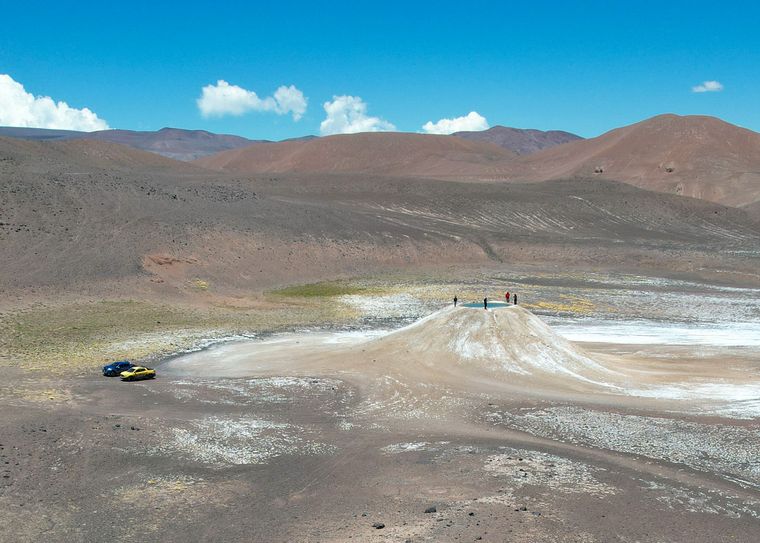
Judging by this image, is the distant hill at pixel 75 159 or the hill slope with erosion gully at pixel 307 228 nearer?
the hill slope with erosion gully at pixel 307 228

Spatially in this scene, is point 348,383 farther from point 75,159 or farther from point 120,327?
Answer: point 75,159

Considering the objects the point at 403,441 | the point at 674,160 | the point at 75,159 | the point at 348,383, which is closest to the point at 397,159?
the point at 674,160

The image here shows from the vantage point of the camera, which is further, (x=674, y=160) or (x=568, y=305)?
(x=674, y=160)

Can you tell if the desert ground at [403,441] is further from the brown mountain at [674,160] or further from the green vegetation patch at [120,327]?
the brown mountain at [674,160]

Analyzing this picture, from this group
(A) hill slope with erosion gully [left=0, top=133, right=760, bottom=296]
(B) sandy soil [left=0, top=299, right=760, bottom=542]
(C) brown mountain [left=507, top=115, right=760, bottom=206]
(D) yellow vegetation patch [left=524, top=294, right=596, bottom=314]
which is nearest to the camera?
(B) sandy soil [left=0, top=299, right=760, bottom=542]

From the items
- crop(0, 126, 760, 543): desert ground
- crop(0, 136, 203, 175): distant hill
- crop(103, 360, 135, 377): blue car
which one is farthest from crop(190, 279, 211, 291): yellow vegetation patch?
crop(0, 136, 203, 175): distant hill

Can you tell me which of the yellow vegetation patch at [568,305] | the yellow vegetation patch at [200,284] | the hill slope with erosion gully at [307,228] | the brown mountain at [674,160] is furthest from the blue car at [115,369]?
the brown mountain at [674,160]

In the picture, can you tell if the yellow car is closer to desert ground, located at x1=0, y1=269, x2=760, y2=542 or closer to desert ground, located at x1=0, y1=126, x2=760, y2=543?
desert ground, located at x1=0, y1=269, x2=760, y2=542
